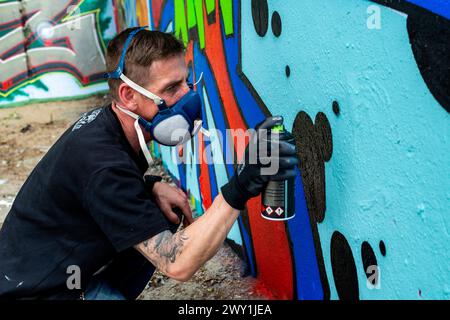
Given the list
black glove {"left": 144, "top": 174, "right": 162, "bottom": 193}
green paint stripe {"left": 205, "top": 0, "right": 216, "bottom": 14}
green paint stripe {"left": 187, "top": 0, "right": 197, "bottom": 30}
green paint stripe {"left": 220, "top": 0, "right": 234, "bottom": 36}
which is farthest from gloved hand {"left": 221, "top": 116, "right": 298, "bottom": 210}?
green paint stripe {"left": 187, "top": 0, "right": 197, "bottom": 30}

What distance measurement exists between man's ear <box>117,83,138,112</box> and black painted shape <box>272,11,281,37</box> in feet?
2.72

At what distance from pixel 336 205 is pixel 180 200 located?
0.77 meters

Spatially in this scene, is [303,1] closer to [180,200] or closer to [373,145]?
[373,145]

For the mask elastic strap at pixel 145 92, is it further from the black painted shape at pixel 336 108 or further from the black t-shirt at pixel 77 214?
the black painted shape at pixel 336 108

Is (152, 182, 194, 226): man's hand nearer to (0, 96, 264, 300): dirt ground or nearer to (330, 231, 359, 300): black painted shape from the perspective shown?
(330, 231, 359, 300): black painted shape

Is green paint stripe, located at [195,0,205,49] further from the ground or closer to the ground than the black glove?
further from the ground

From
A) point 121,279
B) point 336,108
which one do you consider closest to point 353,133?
point 336,108

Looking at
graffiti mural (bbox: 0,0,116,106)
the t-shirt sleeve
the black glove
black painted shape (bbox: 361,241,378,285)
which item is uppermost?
graffiti mural (bbox: 0,0,116,106)

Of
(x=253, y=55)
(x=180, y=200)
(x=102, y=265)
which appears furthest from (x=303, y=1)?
(x=102, y=265)

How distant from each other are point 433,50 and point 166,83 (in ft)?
3.75

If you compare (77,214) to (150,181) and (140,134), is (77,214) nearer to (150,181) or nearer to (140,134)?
(140,134)

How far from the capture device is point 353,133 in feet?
6.29

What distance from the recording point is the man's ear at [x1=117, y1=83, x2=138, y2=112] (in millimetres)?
2213

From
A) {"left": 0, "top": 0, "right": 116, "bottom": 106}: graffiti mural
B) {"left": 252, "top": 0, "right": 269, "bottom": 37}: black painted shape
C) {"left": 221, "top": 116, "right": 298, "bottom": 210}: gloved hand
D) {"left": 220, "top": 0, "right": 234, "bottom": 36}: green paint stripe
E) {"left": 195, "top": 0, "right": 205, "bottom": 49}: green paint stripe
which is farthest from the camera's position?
{"left": 0, "top": 0, "right": 116, "bottom": 106}: graffiti mural
